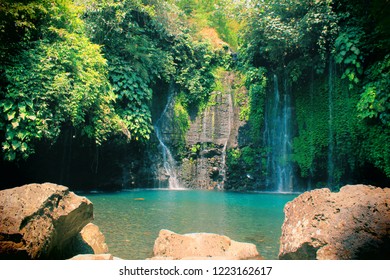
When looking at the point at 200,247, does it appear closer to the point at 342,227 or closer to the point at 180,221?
the point at 342,227

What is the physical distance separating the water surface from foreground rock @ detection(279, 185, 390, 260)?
3.02 feet

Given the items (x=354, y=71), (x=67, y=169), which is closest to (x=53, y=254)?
(x=67, y=169)

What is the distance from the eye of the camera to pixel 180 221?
608 centimetres

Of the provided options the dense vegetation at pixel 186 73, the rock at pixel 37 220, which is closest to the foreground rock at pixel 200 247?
the rock at pixel 37 220

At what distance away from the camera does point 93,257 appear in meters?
3.04

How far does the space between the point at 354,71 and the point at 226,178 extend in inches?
235

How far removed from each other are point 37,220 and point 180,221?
3293mm

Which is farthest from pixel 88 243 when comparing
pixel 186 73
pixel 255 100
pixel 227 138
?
pixel 186 73

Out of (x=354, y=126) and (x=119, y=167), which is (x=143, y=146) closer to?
(x=119, y=167)

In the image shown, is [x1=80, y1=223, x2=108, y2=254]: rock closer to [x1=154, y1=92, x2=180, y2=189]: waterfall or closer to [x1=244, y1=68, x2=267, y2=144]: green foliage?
[x1=154, y1=92, x2=180, y2=189]: waterfall

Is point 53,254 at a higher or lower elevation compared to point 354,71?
lower

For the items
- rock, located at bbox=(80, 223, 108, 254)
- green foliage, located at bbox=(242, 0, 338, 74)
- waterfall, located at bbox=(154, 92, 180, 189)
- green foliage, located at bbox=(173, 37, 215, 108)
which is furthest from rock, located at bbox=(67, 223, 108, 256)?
green foliage, located at bbox=(173, 37, 215, 108)

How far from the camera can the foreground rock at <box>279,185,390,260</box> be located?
2924mm

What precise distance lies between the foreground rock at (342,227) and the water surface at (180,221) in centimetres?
92
